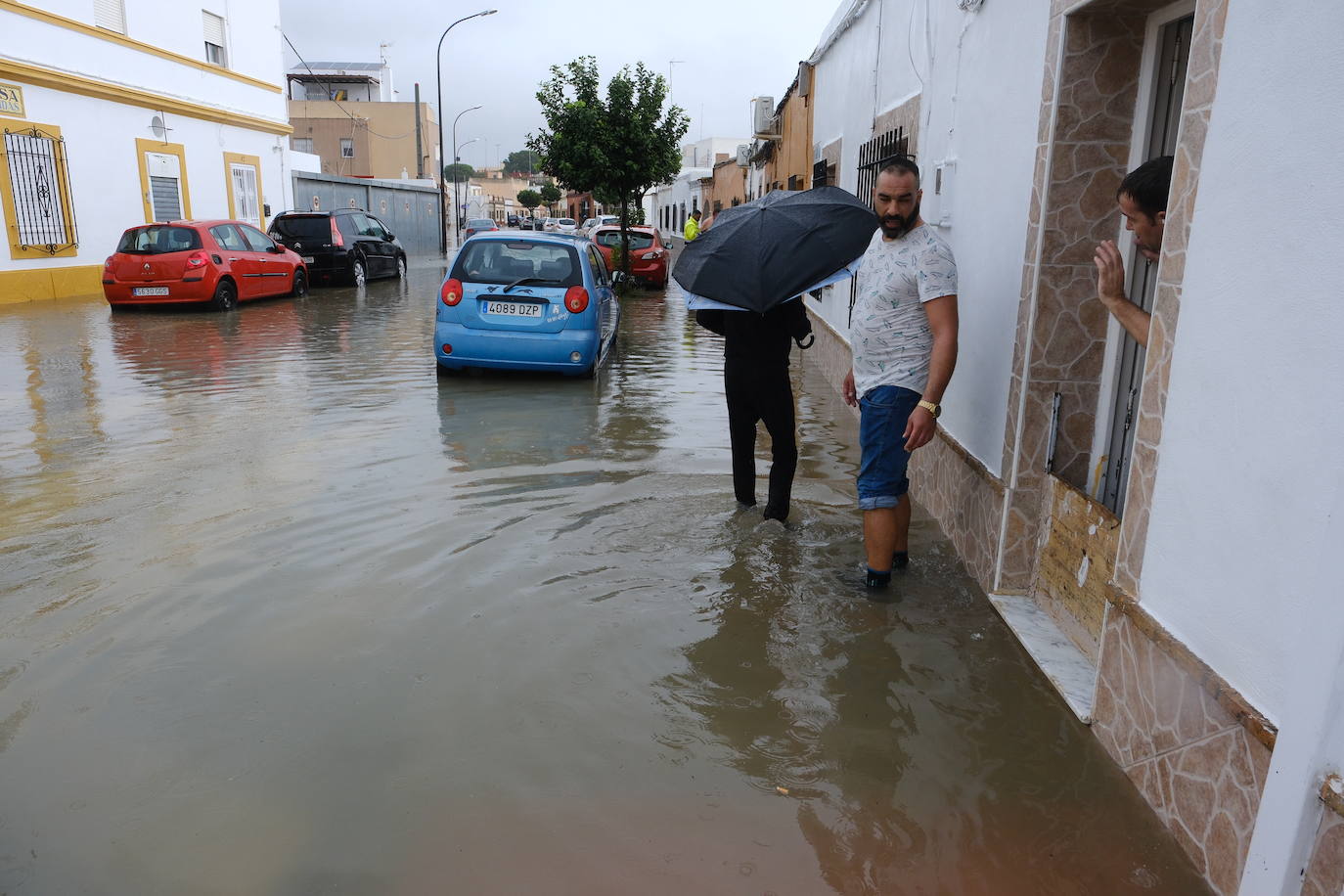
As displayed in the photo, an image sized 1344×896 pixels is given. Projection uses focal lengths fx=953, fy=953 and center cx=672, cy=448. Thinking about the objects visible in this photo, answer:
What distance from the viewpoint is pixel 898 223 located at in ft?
13.1

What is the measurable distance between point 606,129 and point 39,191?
10.7 metres

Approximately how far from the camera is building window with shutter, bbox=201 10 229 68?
21922 millimetres

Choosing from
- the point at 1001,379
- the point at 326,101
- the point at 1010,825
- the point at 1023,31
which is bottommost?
the point at 1010,825

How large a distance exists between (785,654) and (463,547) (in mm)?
1828

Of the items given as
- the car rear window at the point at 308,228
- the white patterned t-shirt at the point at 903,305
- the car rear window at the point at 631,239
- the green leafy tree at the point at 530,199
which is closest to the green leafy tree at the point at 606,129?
the car rear window at the point at 631,239

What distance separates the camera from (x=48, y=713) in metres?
3.13

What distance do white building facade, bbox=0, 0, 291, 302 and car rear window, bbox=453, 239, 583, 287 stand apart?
1069 centimetres

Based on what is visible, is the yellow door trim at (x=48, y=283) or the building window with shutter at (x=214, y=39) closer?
the yellow door trim at (x=48, y=283)

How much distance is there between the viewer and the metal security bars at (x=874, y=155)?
667cm

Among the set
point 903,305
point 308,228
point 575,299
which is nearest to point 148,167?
point 308,228

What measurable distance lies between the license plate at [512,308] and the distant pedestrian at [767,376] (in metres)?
4.09

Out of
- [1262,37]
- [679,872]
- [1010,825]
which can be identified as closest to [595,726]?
[679,872]

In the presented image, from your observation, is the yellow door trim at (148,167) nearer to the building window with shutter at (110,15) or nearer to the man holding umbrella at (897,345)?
the building window with shutter at (110,15)

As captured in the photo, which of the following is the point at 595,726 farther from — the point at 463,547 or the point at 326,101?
the point at 326,101
